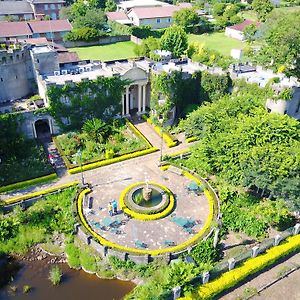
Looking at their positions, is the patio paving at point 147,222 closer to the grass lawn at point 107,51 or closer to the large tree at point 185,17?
the grass lawn at point 107,51

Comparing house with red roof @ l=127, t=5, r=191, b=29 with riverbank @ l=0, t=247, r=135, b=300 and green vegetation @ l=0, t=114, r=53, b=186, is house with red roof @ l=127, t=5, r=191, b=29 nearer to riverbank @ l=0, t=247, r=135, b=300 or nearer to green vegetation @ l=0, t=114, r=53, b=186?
green vegetation @ l=0, t=114, r=53, b=186

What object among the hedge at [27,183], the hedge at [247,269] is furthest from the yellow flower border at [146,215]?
the hedge at [247,269]

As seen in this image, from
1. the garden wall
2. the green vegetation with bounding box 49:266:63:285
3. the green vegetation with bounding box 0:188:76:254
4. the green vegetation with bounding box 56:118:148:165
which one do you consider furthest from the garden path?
the garden wall

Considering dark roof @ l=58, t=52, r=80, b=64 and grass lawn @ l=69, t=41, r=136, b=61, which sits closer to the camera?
dark roof @ l=58, t=52, r=80, b=64

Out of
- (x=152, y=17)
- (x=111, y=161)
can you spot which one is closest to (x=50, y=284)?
(x=111, y=161)

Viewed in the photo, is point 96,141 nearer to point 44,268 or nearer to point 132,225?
point 132,225

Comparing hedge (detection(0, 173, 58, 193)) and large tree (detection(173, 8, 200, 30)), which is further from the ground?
large tree (detection(173, 8, 200, 30))
